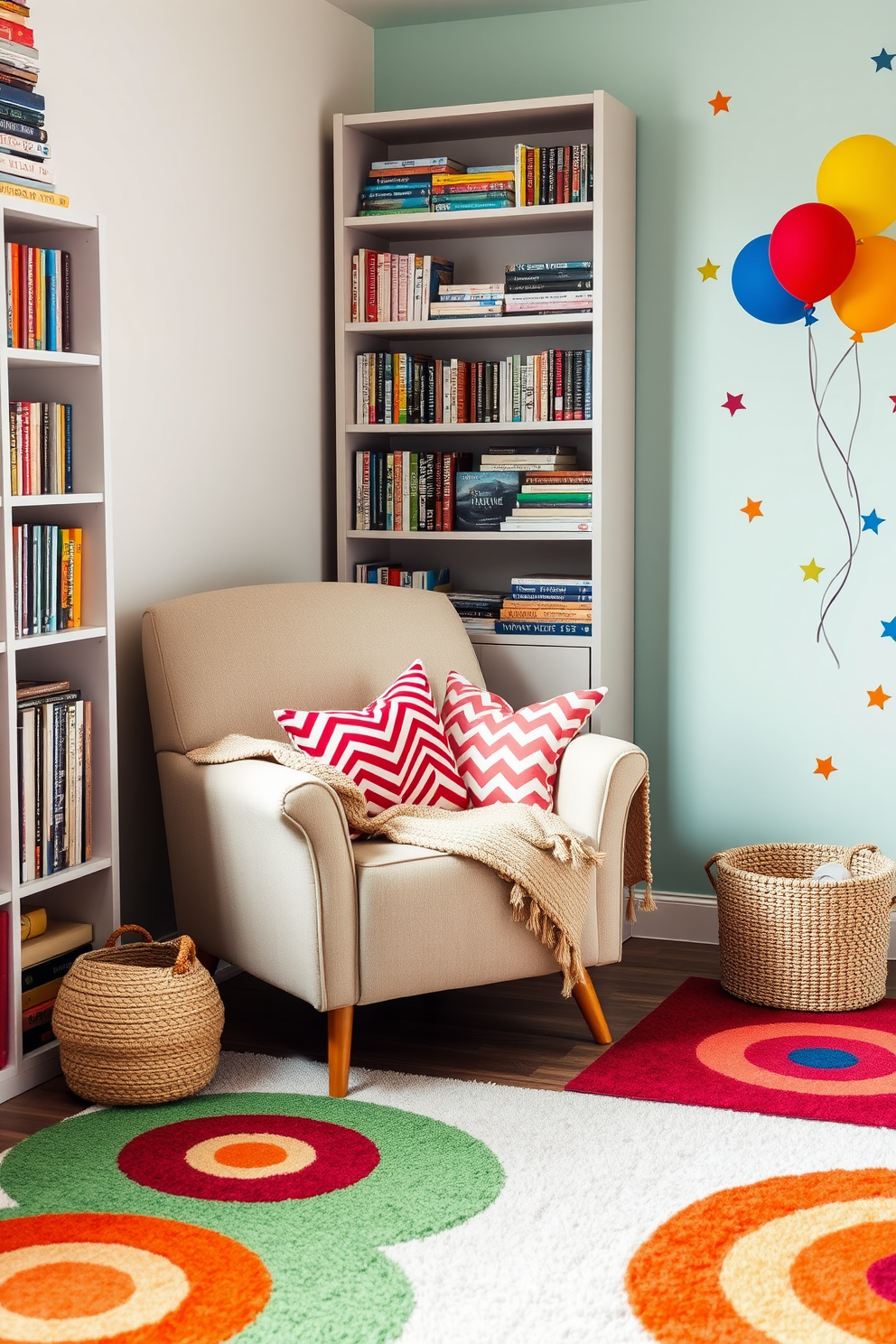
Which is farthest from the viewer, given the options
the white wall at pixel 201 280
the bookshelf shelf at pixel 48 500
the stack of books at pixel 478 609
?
the stack of books at pixel 478 609

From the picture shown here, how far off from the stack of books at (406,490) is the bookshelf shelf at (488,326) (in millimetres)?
323

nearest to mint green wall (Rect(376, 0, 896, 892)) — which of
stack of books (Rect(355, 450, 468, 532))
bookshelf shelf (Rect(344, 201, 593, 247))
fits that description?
bookshelf shelf (Rect(344, 201, 593, 247))

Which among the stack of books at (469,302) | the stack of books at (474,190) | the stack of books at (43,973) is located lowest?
the stack of books at (43,973)

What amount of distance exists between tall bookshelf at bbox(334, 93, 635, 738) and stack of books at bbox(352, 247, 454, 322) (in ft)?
0.11

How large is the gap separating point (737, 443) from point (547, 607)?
64cm

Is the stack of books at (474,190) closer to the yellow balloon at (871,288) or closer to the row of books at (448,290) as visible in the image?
the row of books at (448,290)

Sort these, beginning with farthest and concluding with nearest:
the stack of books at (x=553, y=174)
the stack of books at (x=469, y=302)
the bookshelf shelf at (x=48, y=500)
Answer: the stack of books at (x=469, y=302)
the stack of books at (x=553, y=174)
the bookshelf shelf at (x=48, y=500)

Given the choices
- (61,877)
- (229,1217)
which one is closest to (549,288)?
(61,877)

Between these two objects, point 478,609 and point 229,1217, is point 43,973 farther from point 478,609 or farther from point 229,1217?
point 478,609

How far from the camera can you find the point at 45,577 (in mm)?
2744

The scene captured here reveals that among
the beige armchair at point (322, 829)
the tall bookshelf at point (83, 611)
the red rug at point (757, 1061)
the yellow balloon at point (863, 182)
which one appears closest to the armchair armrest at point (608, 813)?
the beige armchair at point (322, 829)

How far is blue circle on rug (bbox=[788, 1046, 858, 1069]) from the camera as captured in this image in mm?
2852

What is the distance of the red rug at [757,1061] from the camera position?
2648 mm

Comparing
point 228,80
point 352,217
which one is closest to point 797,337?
point 352,217
